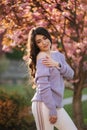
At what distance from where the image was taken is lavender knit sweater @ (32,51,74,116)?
5.73m

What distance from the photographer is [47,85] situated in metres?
5.74

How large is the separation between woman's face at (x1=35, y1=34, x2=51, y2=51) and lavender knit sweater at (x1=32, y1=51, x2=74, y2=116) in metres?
0.09

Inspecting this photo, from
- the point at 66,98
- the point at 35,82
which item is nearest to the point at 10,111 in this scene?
the point at 35,82

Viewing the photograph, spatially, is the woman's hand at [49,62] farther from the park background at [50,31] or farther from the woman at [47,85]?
A: the park background at [50,31]

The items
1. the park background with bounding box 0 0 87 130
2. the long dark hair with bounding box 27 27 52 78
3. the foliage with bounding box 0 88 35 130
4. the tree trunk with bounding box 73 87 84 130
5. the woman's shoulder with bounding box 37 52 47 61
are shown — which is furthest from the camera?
the tree trunk with bounding box 73 87 84 130

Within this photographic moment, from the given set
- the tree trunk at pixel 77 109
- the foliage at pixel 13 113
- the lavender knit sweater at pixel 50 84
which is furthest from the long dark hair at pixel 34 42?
the tree trunk at pixel 77 109

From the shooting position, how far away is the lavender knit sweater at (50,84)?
225 inches

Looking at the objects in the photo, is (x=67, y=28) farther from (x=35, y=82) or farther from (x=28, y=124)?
(x=35, y=82)

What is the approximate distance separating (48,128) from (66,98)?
10958mm

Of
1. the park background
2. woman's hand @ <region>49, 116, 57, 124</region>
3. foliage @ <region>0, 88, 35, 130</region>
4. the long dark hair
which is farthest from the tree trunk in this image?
woman's hand @ <region>49, 116, 57, 124</region>

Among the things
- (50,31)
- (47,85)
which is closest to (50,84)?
(47,85)

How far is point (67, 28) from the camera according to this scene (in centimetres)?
971

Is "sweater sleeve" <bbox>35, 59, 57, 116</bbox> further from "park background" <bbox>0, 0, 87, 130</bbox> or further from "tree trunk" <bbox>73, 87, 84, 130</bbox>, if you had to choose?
"tree trunk" <bbox>73, 87, 84, 130</bbox>

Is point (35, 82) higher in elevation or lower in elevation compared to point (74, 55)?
higher
